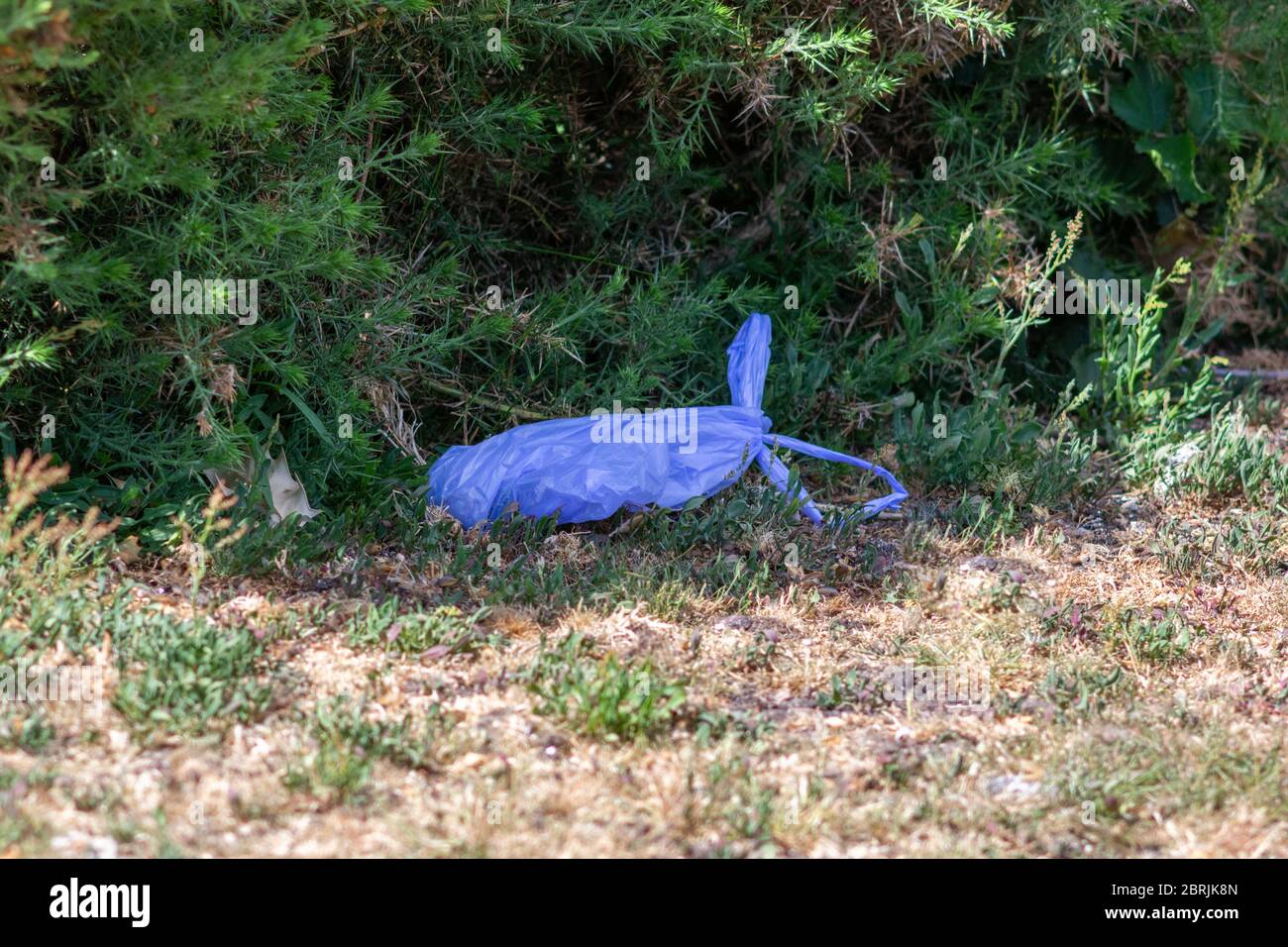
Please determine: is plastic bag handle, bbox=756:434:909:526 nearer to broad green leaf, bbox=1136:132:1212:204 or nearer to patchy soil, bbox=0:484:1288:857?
patchy soil, bbox=0:484:1288:857

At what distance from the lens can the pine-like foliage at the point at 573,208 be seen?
335 cm

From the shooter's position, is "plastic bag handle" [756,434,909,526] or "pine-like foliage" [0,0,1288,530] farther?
"plastic bag handle" [756,434,909,526]

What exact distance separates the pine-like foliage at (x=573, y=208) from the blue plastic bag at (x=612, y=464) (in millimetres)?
195

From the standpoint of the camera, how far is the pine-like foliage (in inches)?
132

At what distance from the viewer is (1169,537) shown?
13.3ft

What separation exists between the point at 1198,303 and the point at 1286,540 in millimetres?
1243

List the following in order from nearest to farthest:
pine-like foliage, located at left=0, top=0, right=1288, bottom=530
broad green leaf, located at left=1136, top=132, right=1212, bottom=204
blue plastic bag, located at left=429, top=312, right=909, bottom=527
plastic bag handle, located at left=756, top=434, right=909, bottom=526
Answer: pine-like foliage, located at left=0, top=0, right=1288, bottom=530
blue plastic bag, located at left=429, top=312, right=909, bottom=527
plastic bag handle, located at left=756, top=434, right=909, bottom=526
broad green leaf, located at left=1136, top=132, right=1212, bottom=204

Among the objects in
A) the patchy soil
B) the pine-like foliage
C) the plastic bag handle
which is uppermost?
the pine-like foliage

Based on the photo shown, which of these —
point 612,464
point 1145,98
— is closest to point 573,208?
point 612,464

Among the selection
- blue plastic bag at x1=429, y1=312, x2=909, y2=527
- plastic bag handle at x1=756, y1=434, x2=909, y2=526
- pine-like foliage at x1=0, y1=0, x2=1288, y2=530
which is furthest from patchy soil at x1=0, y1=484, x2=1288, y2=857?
pine-like foliage at x1=0, y1=0, x2=1288, y2=530

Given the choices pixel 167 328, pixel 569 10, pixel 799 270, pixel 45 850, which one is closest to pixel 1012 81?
pixel 799 270

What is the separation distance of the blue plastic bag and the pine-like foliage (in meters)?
0.20

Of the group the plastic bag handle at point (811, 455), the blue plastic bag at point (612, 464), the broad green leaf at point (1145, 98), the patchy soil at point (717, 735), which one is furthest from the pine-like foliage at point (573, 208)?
the patchy soil at point (717, 735)

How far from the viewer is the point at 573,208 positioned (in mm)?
4727
